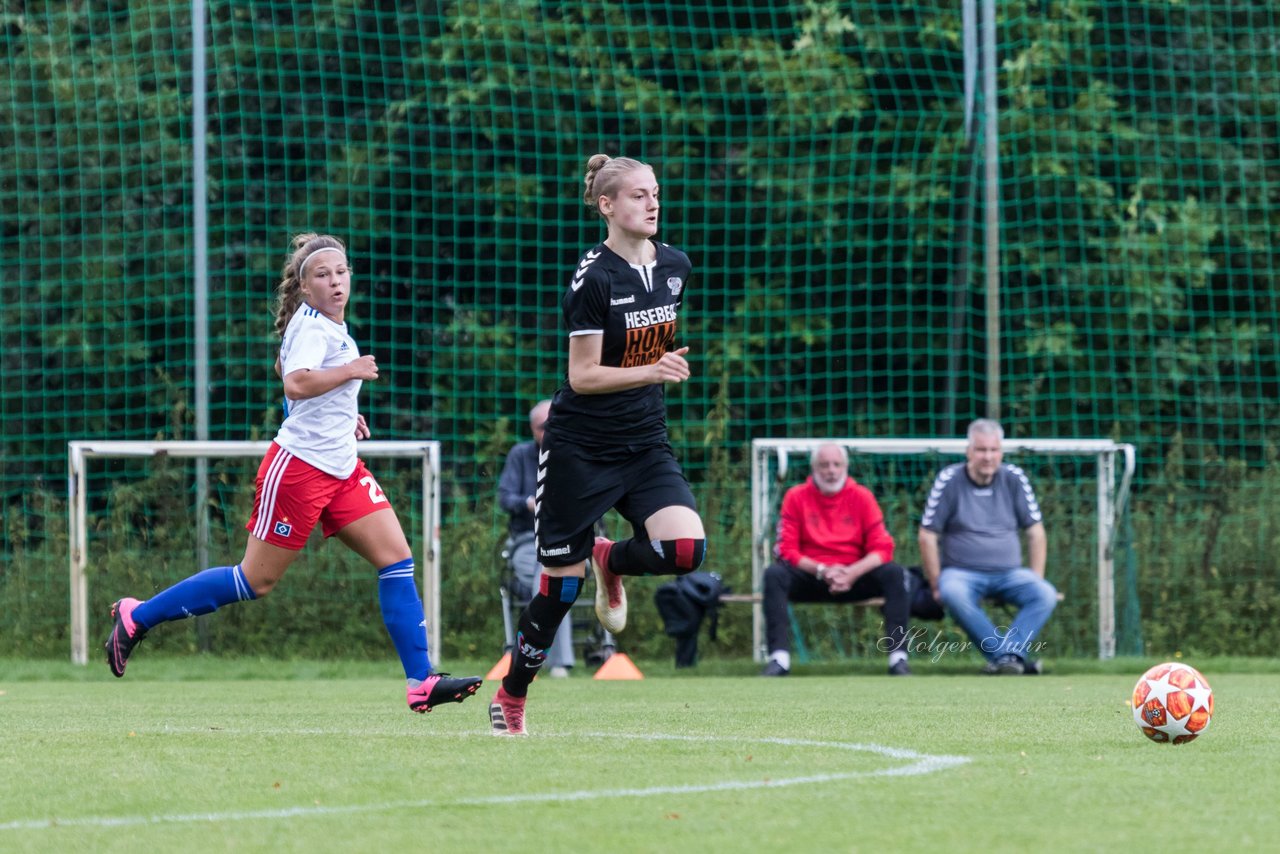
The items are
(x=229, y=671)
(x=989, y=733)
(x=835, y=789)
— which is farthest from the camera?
(x=229, y=671)

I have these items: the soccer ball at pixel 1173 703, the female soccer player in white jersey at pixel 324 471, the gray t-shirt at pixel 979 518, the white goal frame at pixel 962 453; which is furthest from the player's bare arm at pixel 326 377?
the white goal frame at pixel 962 453

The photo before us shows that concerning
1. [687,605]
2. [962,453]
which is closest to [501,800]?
[687,605]

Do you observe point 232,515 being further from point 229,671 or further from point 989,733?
point 989,733

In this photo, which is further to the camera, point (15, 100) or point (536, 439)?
point (15, 100)

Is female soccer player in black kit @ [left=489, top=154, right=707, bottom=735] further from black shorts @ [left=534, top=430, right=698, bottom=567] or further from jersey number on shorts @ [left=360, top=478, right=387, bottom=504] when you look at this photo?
jersey number on shorts @ [left=360, top=478, right=387, bottom=504]

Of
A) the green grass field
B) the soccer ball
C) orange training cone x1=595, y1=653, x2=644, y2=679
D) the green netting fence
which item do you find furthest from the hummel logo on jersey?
the green netting fence

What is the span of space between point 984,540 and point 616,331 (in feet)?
18.8

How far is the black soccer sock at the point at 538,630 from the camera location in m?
6.20

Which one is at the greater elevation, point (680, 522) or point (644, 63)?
point (644, 63)

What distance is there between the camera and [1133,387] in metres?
15.3


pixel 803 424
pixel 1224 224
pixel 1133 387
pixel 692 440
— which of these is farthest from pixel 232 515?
pixel 1224 224

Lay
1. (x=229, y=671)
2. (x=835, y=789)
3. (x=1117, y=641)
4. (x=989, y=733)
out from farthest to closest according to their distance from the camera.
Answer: (x=1117, y=641) < (x=229, y=671) < (x=989, y=733) < (x=835, y=789)

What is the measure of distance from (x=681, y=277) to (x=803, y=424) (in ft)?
30.4

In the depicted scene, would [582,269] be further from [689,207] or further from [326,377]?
[689,207]
